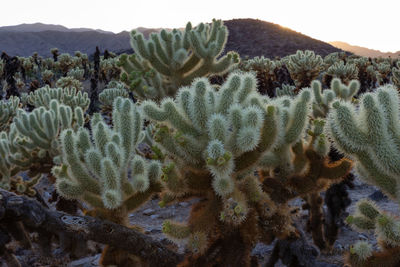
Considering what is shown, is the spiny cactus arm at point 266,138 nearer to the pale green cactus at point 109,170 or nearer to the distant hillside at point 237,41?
the pale green cactus at point 109,170

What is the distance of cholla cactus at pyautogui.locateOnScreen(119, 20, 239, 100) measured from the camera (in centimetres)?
659

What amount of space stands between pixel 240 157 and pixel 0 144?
11.3 ft

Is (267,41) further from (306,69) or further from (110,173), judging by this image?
(110,173)

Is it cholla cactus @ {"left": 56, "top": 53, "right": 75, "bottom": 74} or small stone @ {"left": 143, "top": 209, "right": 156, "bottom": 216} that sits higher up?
cholla cactus @ {"left": 56, "top": 53, "right": 75, "bottom": 74}

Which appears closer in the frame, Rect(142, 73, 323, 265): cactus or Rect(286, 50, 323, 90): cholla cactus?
Rect(142, 73, 323, 265): cactus

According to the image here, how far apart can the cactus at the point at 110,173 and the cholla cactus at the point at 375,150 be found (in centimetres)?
153

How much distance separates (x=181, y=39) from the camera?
669 centimetres

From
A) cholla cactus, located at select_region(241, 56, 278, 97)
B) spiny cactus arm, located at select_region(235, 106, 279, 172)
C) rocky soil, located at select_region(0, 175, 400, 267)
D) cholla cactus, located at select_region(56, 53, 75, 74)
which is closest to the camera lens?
spiny cactus arm, located at select_region(235, 106, 279, 172)

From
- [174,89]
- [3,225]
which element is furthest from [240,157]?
[174,89]

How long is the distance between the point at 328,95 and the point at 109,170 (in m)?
3.69

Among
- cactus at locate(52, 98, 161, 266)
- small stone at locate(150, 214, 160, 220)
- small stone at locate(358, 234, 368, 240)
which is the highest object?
cactus at locate(52, 98, 161, 266)

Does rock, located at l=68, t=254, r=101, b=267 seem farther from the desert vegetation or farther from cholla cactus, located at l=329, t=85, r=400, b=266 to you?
cholla cactus, located at l=329, t=85, r=400, b=266

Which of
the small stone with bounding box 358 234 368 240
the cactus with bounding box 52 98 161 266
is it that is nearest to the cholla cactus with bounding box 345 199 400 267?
the cactus with bounding box 52 98 161 266

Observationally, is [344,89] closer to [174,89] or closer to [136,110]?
[174,89]
